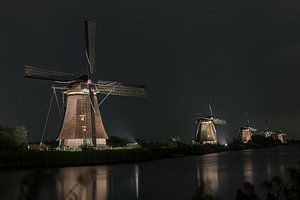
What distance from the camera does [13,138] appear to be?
52219 mm

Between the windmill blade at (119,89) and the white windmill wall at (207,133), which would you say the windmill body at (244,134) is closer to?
the white windmill wall at (207,133)

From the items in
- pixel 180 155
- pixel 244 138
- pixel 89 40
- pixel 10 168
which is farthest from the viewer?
pixel 244 138

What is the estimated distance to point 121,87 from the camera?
58156mm

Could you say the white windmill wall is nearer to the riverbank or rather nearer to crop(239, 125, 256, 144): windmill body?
the riverbank

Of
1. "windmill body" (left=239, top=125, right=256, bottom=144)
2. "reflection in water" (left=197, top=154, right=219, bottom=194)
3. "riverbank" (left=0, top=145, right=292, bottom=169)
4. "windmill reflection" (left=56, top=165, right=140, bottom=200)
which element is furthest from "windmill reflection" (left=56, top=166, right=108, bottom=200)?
"windmill body" (left=239, top=125, right=256, bottom=144)

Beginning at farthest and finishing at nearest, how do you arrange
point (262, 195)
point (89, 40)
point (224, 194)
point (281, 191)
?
point (89, 40) < point (224, 194) < point (262, 195) < point (281, 191)

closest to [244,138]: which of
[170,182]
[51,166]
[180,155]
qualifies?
[180,155]

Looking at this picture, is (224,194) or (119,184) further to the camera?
(119,184)

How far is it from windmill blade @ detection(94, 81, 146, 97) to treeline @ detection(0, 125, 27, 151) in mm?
10716

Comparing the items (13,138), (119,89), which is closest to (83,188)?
(13,138)

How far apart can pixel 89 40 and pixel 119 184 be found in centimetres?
3179

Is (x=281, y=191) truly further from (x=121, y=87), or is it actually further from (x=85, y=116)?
(x=121, y=87)

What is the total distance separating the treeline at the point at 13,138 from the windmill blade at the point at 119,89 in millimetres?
10716

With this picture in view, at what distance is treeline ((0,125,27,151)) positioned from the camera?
5097 centimetres
